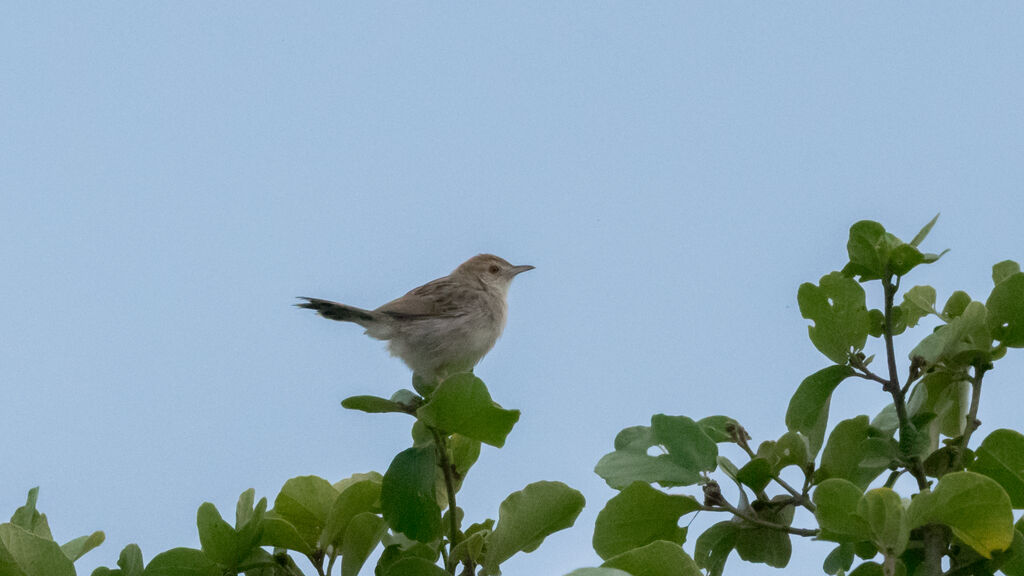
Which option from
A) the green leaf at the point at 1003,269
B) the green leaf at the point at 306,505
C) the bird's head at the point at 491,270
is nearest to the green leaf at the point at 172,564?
the green leaf at the point at 306,505

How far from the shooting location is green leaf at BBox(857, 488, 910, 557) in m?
1.89

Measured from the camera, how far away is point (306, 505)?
257 centimetres

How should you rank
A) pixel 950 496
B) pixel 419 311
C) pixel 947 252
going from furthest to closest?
pixel 419 311 → pixel 947 252 → pixel 950 496

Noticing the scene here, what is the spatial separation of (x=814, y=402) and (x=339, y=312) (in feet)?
12.0

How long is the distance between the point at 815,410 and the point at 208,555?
4.60ft

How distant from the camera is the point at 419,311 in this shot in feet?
20.9

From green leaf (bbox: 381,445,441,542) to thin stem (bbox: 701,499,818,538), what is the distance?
23.8 inches

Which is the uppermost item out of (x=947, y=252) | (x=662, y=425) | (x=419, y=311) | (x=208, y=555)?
(x=419, y=311)

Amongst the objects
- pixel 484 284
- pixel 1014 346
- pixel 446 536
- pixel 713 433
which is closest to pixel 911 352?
pixel 1014 346

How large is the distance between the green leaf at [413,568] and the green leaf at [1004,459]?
3.72 feet

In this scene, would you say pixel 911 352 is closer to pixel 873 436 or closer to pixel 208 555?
pixel 873 436

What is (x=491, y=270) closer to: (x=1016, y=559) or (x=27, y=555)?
(x=27, y=555)

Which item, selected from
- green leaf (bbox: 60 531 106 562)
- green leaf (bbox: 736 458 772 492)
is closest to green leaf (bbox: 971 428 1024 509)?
green leaf (bbox: 736 458 772 492)

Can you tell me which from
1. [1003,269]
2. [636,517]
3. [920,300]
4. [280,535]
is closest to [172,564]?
[280,535]
